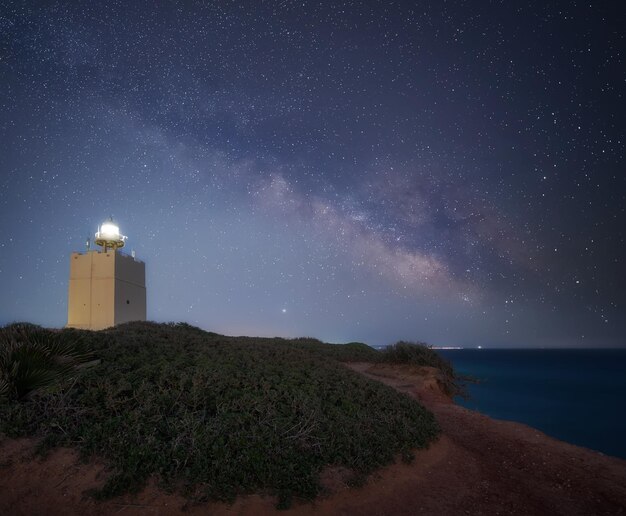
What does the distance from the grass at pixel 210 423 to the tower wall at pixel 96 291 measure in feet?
68.1

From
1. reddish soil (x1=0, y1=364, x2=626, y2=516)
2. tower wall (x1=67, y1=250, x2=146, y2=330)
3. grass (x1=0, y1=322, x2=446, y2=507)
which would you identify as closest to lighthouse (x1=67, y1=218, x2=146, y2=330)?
tower wall (x1=67, y1=250, x2=146, y2=330)

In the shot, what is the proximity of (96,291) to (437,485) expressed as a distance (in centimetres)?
2833

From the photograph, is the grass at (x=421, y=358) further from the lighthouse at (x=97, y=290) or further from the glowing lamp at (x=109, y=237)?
the glowing lamp at (x=109, y=237)

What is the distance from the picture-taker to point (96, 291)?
2800 centimetres

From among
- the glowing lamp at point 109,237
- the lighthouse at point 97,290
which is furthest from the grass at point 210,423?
the glowing lamp at point 109,237

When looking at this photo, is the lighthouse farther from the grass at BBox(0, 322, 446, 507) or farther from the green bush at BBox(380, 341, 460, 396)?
the grass at BBox(0, 322, 446, 507)

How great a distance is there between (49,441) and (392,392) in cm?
797

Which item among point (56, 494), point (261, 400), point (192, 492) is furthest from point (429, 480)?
point (56, 494)

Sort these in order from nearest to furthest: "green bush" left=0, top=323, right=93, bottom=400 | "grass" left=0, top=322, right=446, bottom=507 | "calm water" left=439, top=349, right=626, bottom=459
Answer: "grass" left=0, top=322, right=446, bottom=507
"green bush" left=0, top=323, right=93, bottom=400
"calm water" left=439, top=349, right=626, bottom=459

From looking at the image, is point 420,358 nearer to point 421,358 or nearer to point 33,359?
point 421,358

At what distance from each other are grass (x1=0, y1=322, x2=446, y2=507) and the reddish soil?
0.66ft

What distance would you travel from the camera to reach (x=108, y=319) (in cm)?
2780

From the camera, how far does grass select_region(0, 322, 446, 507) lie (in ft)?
17.7

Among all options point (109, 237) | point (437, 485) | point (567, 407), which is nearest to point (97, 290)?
point (109, 237)
